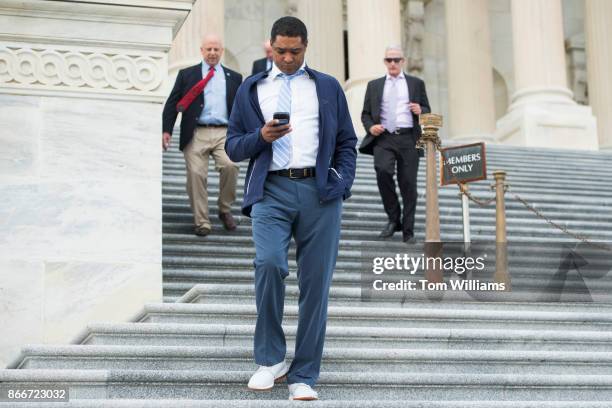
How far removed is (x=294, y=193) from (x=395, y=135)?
538 cm

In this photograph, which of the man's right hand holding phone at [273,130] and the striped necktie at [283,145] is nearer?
the man's right hand holding phone at [273,130]

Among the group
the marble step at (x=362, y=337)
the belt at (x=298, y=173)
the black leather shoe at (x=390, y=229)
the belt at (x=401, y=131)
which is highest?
the belt at (x=401, y=131)

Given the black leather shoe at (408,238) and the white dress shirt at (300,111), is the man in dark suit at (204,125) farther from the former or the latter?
the white dress shirt at (300,111)

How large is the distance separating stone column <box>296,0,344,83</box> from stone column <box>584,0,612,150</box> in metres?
5.12

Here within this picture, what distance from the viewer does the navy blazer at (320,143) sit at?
291 inches

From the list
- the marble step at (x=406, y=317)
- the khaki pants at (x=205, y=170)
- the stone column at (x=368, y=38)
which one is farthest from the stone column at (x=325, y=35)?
the marble step at (x=406, y=317)

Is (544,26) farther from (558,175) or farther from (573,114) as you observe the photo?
(558,175)

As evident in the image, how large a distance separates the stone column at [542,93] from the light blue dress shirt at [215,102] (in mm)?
10544

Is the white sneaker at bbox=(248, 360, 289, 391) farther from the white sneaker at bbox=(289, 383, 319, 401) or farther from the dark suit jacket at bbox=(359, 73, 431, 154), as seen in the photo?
the dark suit jacket at bbox=(359, 73, 431, 154)

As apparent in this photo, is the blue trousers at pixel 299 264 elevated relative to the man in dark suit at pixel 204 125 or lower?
lower

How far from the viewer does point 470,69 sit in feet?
86.6

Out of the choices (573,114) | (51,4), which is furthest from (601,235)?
(573,114)

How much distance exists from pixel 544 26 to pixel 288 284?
551 inches

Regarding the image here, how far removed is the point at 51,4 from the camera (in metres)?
9.38
